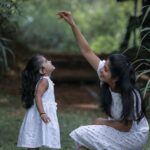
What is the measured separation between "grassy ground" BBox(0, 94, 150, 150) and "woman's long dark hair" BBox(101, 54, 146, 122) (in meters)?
2.11

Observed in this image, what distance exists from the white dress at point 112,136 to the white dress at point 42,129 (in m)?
1.15

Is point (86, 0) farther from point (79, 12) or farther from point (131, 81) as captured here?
point (131, 81)

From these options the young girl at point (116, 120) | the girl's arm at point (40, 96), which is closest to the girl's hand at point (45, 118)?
the girl's arm at point (40, 96)

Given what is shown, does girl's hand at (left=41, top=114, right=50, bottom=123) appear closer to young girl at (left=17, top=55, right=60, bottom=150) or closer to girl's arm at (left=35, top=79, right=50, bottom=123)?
girl's arm at (left=35, top=79, right=50, bottom=123)

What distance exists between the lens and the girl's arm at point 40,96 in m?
6.93

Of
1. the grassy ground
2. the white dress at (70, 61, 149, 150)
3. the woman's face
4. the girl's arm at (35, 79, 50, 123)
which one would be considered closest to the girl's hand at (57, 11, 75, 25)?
the woman's face

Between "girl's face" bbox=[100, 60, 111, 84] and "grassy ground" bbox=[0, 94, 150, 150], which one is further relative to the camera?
"grassy ground" bbox=[0, 94, 150, 150]

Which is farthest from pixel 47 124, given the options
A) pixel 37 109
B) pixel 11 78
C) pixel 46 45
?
pixel 46 45

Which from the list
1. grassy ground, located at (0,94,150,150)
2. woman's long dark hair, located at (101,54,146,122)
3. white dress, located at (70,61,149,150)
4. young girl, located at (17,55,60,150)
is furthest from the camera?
grassy ground, located at (0,94,150,150)

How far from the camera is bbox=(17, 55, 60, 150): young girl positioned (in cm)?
712

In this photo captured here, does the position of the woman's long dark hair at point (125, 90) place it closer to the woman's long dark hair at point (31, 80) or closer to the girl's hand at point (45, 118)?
the girl's hand at point (45, 118)

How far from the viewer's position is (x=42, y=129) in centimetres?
714

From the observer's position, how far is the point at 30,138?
7125mm

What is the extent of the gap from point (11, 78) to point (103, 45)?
26.6ft
